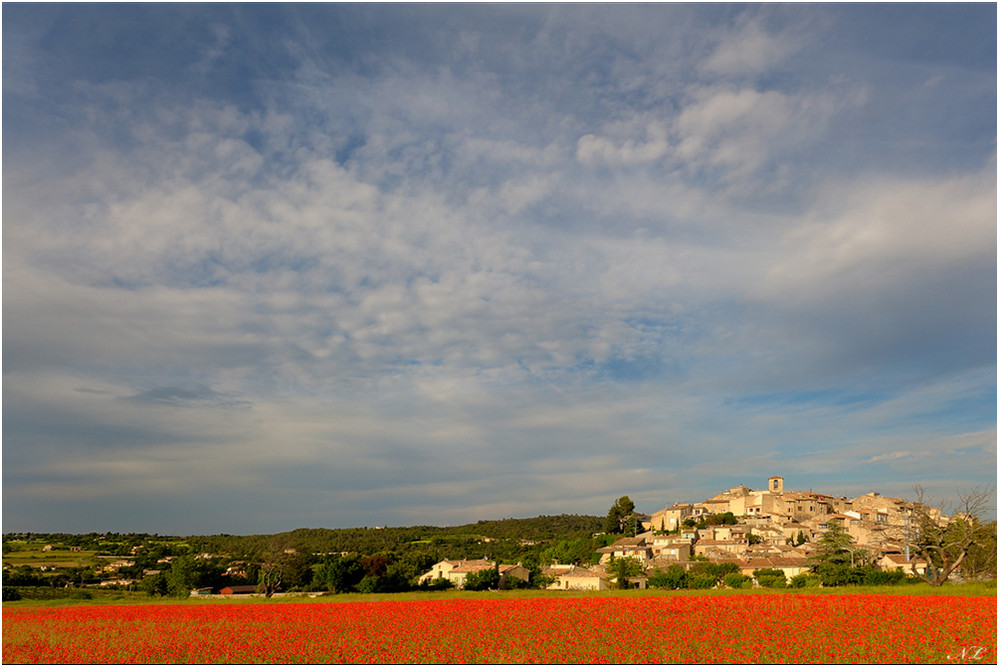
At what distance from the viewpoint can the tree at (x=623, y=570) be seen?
201 ft

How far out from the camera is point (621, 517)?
150 metres

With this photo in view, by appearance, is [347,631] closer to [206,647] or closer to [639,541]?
[206,647]

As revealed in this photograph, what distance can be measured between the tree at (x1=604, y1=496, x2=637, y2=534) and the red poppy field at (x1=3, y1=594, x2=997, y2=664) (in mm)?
125019

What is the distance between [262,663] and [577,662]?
8.91 m

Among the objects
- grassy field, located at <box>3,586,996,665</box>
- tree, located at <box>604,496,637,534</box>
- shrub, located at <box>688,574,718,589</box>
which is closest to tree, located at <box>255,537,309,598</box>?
grassy field, located at <box>3,586,996,665</box>

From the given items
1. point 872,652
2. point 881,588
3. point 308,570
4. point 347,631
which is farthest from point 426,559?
point 872,652

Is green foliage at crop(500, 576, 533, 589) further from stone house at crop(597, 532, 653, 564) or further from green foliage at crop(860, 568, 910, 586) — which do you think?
green foliage at crop(860, 568, 910, 586)

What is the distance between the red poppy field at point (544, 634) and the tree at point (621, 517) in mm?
125019

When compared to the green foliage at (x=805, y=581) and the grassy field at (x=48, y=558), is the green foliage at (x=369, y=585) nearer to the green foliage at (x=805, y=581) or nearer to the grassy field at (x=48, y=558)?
the green foliage at (x=805, y=581)

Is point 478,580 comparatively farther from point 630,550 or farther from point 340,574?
point 630,550

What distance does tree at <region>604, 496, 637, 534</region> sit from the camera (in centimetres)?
14775

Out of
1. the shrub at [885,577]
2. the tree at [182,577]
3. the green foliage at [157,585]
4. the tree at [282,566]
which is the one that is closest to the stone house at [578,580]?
the tree at [282,566]

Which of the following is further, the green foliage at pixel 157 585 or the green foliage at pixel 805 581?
the green foliage at pixel 157 585

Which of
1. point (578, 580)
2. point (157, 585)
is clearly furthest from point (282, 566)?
point (578, 580)
